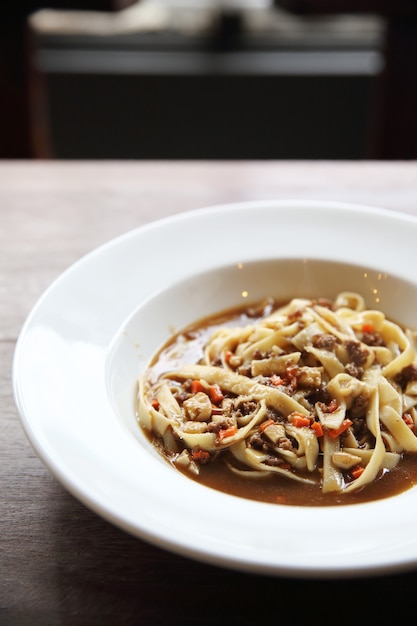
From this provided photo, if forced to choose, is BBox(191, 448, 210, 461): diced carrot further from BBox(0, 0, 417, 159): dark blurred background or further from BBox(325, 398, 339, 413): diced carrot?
BBox(0, 0, 417, 159): dark blurred background

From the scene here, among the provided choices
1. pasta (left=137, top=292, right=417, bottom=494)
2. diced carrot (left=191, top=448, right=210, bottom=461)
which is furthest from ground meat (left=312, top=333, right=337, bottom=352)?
diced carrot (left=191, top=448, right=210, bottom=461)

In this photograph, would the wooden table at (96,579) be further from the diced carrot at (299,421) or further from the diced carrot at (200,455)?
the diced carrot at (299,421)

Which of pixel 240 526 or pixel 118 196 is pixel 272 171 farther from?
Answer: pixel 240 526

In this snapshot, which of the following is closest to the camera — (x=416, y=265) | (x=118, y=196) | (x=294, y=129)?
(x=416, y=265)

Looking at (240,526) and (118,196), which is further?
(118,196)

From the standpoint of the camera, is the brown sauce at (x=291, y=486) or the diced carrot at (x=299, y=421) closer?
the brown sauce at (x=291, y=486)

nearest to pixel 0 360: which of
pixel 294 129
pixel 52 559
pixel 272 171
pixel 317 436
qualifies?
pixel 52 559

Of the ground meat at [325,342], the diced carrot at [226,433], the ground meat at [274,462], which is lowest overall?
the ground meat at [274,462]

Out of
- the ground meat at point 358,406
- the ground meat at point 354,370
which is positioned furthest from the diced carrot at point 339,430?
the ground meat at point 354,370
